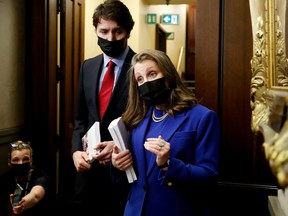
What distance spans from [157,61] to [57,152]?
1881 millimetres

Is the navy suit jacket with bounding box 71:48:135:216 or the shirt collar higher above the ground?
the shirt collar

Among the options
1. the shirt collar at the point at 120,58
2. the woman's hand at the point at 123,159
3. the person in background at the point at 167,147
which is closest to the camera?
the person in background at the point at 167,147

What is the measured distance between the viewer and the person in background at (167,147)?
1.13m

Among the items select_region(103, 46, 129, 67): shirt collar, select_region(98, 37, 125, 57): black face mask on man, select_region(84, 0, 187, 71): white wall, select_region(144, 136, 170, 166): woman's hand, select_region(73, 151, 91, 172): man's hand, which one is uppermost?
select_region(84, 0, 187, 71): white wall

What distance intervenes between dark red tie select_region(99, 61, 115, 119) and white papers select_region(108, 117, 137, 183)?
462 millimetres

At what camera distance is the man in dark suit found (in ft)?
5.46

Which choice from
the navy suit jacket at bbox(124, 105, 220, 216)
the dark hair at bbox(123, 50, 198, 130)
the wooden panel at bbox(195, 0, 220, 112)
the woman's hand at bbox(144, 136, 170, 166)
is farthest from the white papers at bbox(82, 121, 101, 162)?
the wooden panel at bbox(195, 0, 220, 112)

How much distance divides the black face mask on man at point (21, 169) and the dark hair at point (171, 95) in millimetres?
739

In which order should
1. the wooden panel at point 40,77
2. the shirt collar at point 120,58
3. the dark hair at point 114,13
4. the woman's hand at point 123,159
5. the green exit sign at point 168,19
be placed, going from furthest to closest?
the green exit sign at point 168,19
the wooden panel at point 40,77
the shirt collar at point 120,58
the dark hair at point 114,13
the woman's hand at point 123,159

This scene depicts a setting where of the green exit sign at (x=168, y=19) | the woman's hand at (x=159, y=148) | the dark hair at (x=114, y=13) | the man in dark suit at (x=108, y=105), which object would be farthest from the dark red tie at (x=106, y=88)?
the green exit sign at (x=168, y=19)

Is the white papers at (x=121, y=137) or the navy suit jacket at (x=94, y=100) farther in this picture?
the navy suit jacket at (x=94, y=100)

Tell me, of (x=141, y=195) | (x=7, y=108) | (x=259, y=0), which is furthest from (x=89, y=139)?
(x=7, y=108)

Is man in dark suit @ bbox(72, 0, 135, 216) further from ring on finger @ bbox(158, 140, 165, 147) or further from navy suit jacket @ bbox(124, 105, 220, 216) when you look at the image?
ring on finger @ bbox(158, 140, 165, 147)

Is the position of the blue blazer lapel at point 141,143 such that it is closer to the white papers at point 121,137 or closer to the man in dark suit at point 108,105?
the white papers at point 121,137
